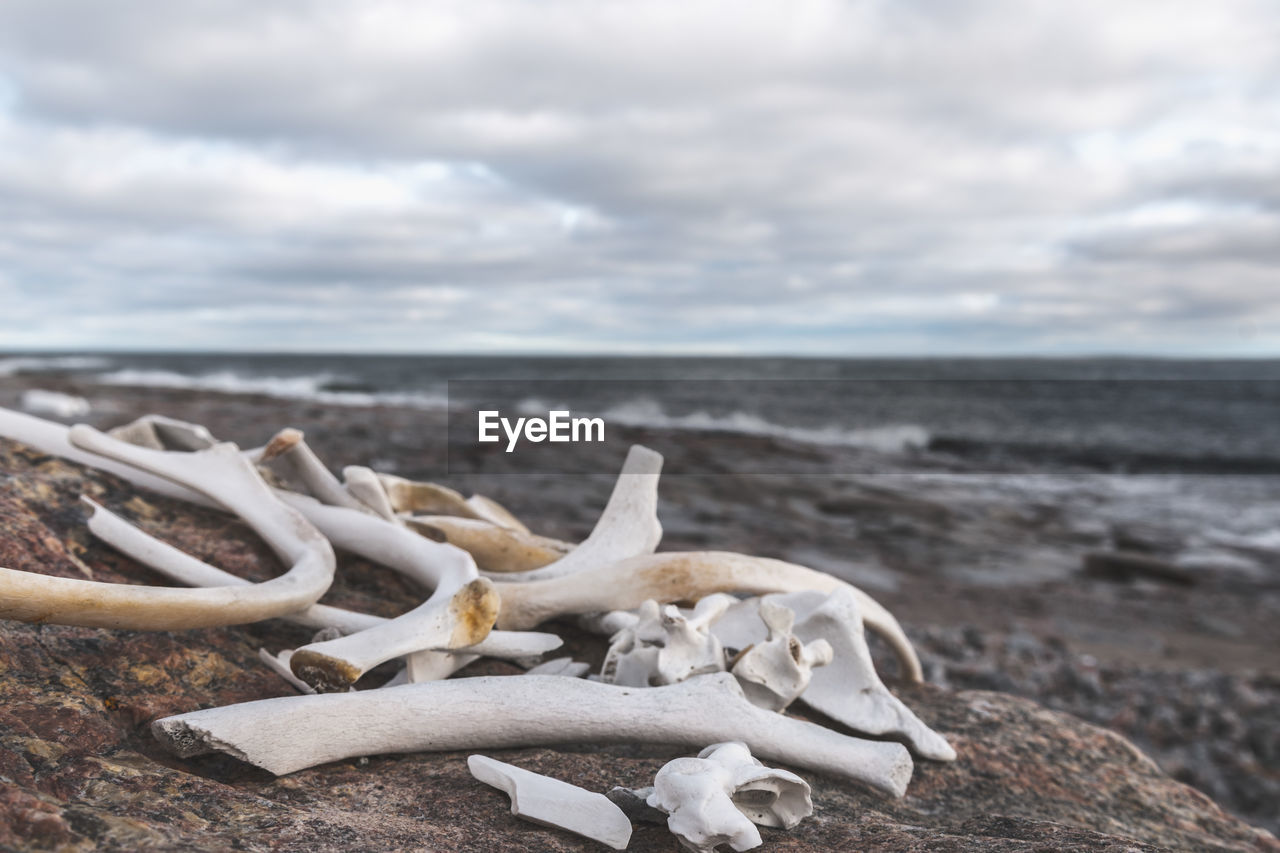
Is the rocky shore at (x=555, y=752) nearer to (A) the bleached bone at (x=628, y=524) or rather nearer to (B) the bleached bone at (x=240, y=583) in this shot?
(B) the bleached bone at (x=240, y=583)

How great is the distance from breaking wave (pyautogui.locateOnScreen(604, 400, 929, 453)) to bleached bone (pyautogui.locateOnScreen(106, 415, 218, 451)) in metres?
20.7

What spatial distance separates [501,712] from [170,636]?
835 millimetres

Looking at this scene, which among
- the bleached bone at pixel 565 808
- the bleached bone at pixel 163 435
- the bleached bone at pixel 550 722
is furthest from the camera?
the bleached bone at pixel 163 435

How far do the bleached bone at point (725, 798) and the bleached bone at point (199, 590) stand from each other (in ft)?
3.25

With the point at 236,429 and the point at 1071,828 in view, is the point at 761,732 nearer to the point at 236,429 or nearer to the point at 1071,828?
the point at 1071,828

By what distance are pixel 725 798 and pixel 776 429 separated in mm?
27710

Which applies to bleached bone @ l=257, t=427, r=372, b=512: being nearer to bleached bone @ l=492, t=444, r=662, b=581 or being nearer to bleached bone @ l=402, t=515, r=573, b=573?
bleached bone @ l=402, t=515, r=573, b=573

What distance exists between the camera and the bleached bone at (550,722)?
5.65ft

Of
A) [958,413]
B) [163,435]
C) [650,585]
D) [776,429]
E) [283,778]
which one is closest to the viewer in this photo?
[283,778]

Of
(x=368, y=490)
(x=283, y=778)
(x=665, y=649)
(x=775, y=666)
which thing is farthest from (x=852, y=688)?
(x=368, y=490)

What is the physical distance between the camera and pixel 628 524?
9.30 feet

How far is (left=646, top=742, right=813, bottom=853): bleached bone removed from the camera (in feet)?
4.67

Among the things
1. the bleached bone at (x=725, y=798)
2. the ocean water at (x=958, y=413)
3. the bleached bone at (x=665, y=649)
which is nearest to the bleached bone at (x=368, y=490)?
the bleached bone at (x=665, y=649)

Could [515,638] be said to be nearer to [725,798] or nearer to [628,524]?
[628,524]
